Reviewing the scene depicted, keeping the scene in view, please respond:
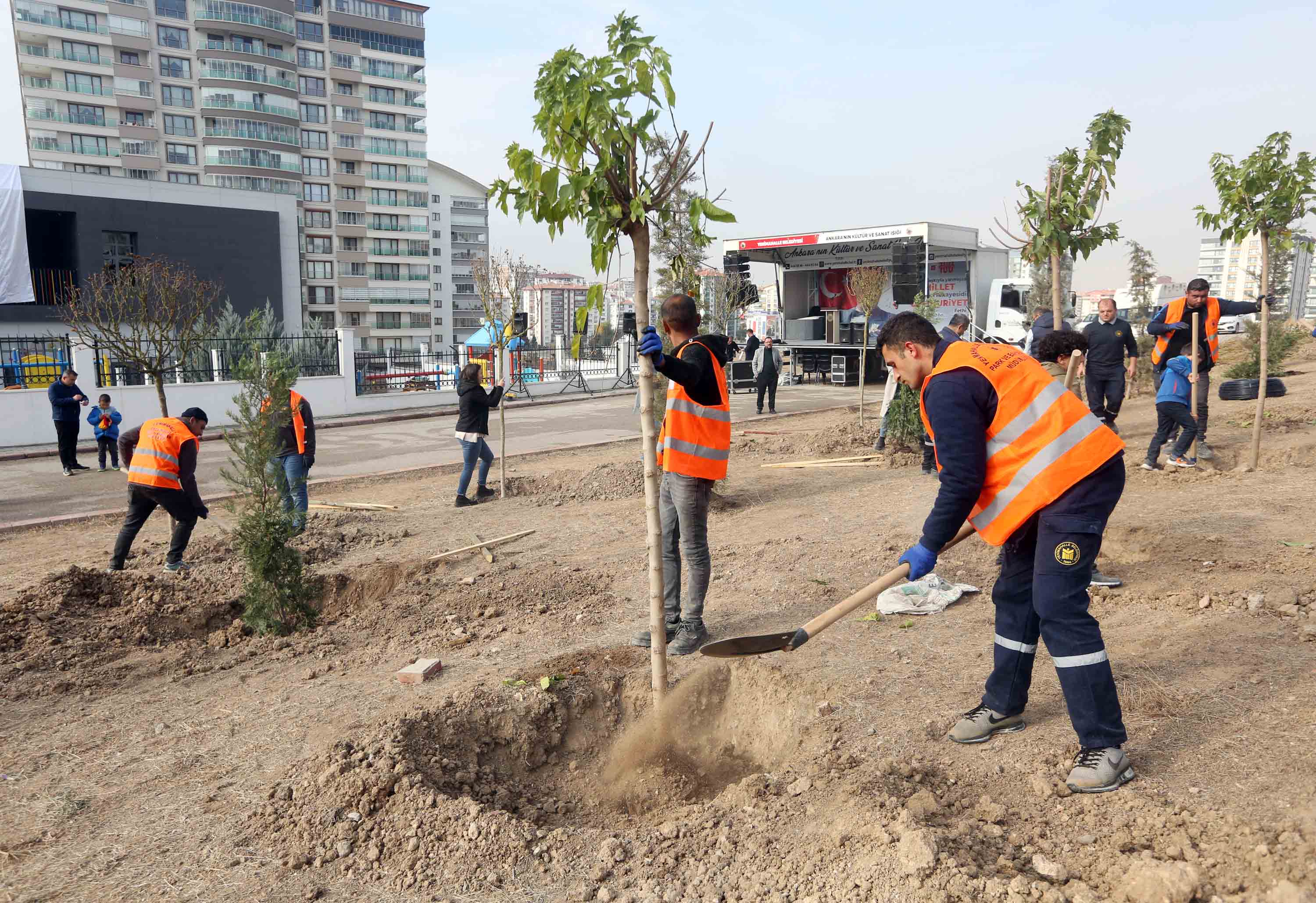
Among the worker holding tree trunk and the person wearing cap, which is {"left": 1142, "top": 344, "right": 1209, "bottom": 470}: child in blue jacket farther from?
the person wearing cap

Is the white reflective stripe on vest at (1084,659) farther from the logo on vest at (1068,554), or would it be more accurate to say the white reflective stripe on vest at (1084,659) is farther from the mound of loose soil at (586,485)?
the mound of loose soil at (586,485)

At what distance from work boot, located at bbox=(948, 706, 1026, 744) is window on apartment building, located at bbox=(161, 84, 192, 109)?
237 feet

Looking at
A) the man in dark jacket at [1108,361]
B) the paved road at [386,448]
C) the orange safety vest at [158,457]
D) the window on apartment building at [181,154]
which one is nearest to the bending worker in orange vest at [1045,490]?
the orange safety vest at [158,457]

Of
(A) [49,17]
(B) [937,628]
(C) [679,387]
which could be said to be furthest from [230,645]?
(A) [49,17]

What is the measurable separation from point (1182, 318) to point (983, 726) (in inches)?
270

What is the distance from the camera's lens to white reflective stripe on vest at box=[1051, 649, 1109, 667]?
3.02 metres

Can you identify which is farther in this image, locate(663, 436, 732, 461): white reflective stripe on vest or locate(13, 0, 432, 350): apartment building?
locate(13, 0, 432, 350): apartment building

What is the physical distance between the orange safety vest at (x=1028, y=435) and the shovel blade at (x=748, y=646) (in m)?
1.00

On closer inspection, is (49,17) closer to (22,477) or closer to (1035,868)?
(22,477)

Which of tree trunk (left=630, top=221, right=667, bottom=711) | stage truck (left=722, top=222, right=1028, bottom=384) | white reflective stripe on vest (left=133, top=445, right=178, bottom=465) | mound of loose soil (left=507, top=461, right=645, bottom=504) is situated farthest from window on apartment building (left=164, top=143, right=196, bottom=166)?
tree trunk (left=630, top=221, right=667, bottom=711)

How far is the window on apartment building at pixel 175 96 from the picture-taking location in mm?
60438

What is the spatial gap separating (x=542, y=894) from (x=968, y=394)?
2270mm

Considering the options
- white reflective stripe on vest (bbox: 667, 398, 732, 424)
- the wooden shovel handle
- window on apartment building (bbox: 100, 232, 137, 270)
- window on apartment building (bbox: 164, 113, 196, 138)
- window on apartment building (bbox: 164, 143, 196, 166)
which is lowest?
the wooden shovel handle

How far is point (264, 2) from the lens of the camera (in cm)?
6144
